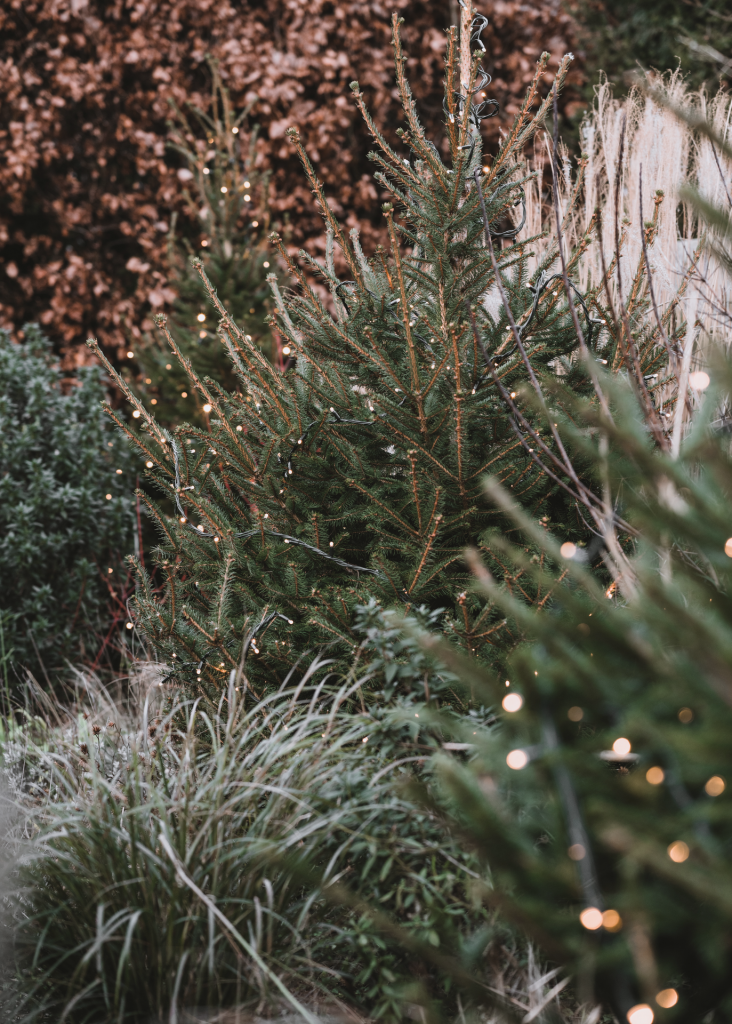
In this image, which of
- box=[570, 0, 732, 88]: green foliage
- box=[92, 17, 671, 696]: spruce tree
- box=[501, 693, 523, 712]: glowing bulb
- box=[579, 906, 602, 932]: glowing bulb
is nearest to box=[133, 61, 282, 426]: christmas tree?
box=[92, 17, 671, 696]: spruce tree

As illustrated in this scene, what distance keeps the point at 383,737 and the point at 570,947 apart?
0.79 metres

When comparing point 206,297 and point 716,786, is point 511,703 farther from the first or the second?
point 206,297

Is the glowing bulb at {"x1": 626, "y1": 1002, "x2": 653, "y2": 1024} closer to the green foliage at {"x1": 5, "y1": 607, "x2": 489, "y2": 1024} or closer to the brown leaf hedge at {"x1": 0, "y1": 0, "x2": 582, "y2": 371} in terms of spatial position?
the green foliage at {"x1": 5, "y1": 607, "x2": 489, "y2": 1024}

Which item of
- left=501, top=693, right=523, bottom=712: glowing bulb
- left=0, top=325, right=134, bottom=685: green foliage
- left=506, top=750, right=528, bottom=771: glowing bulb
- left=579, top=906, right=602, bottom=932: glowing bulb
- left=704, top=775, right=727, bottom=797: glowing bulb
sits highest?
left=704, top=775, right=727, bottom=797: glowing bulb

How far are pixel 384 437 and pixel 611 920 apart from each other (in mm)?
1523

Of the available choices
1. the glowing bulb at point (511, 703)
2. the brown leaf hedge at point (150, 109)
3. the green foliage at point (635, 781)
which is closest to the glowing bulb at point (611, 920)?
the green foliage at point (635, 781)

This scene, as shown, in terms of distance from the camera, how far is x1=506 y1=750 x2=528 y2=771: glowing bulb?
1.05 metres

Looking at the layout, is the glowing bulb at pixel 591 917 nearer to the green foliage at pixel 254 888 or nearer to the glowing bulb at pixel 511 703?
the glowing bulb at pixel 511 703

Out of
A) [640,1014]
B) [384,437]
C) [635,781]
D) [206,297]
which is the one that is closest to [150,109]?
[206,297]

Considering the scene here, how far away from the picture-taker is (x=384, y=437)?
2250 mm

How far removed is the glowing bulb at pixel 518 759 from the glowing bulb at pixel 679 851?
22cm

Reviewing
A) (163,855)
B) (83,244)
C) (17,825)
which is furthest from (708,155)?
(83,244)

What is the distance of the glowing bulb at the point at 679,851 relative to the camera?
903 millimetres

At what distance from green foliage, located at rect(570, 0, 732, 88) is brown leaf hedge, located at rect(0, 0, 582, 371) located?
1.12ft
